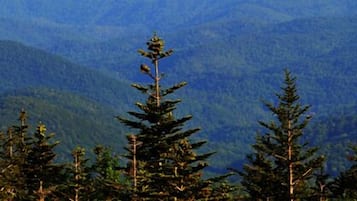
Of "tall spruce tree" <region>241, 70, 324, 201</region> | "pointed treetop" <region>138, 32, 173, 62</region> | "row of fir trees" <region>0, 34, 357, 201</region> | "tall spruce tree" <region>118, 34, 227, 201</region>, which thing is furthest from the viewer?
"tall spruce tree" <region>241, 70, 324, 201</region>

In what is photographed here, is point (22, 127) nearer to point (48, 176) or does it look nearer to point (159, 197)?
point (48, 176)

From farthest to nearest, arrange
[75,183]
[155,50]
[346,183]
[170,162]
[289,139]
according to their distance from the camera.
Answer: [75,183] → [346,183] → [289,139] → [155,50] → [170,162]

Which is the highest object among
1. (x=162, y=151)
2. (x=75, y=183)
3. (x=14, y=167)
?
(x=75, y=183)

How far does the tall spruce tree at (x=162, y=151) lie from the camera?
972 inches

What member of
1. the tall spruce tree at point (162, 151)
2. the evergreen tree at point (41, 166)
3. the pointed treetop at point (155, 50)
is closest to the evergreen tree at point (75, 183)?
the evergreen tree at point (41, 166)

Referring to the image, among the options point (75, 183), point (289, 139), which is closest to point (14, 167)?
point (75, 183)

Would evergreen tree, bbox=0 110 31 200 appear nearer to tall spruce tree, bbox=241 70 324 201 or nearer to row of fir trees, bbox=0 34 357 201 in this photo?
row of fir trees, bbox=0 34 357 201

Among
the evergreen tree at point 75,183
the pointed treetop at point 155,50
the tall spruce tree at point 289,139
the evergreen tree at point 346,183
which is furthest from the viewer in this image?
the evergreen tree at point 75,183

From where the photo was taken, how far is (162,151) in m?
26.1

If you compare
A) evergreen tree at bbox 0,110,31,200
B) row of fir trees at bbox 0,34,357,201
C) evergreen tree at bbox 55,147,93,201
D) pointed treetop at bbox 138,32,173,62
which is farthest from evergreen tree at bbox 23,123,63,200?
pointed treetop at bbox 138,32,173,62

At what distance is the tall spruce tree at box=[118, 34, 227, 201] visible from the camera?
81.0 feet

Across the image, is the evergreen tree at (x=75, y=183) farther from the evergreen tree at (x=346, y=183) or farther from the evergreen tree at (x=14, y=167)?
the evergreen tree at (x=346, y=183)

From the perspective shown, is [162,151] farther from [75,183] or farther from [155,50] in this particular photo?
[75,183]

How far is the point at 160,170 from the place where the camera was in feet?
82.3
